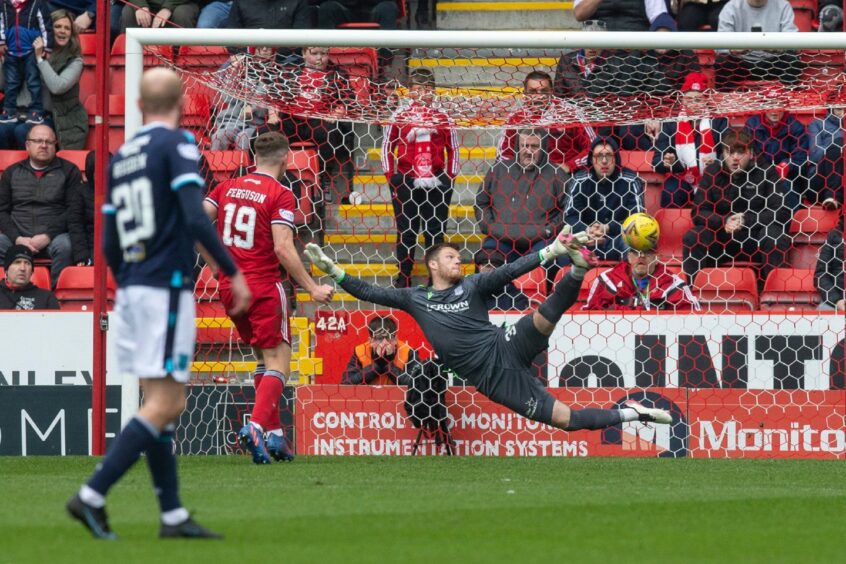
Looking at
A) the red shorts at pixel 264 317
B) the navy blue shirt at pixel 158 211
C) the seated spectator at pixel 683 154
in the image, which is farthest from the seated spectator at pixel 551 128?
the navy blue shirt at pixel 158 211

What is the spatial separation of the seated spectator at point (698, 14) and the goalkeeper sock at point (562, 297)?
5.53m

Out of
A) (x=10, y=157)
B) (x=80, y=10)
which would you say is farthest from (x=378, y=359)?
(x=80, y=10)

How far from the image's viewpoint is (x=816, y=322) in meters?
11.1

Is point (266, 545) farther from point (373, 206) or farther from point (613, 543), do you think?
point (373, 206)

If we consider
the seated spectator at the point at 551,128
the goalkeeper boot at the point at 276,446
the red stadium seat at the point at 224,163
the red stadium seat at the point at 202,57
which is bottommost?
the goalkeeper boot at the point at 276,446

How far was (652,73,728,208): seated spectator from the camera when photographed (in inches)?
503

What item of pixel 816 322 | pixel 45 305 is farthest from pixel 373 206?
pixel 816 322

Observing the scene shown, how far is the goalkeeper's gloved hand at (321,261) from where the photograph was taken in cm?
989

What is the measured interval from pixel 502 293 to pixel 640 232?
1.55 metres

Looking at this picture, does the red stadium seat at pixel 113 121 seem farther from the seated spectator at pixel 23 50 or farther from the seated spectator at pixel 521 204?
the seated spectator at pixel 521 204

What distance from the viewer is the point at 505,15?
16.3 meters

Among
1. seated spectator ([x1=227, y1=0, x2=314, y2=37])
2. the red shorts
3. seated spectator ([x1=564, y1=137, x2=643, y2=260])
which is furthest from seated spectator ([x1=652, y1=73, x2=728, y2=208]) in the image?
the red shorts

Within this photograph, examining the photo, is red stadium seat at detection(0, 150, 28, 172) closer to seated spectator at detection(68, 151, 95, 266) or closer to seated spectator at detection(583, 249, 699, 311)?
seated spectator at detection(68, 151, 95, 266)

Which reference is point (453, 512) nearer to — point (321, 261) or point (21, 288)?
point (321, 261)
